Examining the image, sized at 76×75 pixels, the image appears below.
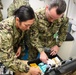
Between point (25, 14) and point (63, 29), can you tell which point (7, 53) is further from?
point (63, 29)

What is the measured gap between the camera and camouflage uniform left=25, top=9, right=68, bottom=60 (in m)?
1.63

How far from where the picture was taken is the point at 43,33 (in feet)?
5.69

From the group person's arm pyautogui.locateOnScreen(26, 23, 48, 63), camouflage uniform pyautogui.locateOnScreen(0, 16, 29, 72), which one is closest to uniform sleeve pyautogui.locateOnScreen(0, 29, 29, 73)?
camouflage uniform pyautogui.locateOnScreen(0, 16, 29, 72)

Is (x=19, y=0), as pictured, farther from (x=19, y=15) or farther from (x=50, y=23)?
(x=19, y=15)

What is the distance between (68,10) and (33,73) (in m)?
1.52


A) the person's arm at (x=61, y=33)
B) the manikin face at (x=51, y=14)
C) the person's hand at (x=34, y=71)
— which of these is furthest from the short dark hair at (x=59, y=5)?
the person's hand at (x=34, y=71)

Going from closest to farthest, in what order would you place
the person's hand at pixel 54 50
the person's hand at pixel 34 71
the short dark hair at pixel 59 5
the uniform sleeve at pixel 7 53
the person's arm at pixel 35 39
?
1. the uniform sleeve at pixel 7 53
2. the person's hand at pixel 34 71
3. the short dark hair at pixel 59 5
4. the person's arm at pixel 35 39
5. the person's hand at pixel 54 50

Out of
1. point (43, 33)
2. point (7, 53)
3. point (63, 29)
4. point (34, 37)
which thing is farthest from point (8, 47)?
point (63, 29)

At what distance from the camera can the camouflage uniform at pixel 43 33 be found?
163cm

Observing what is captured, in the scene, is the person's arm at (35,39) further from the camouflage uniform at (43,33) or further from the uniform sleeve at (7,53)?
the uniform sleeve at (7,53)

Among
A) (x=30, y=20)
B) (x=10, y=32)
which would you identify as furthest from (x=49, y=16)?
(x=10, y=32)

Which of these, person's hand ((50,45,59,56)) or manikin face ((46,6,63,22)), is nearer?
manikin face ((46,6,63,22))

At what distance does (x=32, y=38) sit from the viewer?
1.63 m

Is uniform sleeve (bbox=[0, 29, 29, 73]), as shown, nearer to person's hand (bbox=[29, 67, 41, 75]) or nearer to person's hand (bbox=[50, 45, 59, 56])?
person's hand (bbox=[29, 67, 41, 75])
